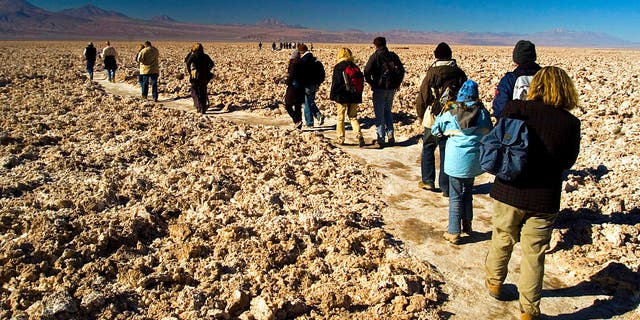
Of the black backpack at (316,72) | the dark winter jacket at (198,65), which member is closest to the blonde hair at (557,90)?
the black backpack at (316,72)

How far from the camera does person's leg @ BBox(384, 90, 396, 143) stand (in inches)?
326

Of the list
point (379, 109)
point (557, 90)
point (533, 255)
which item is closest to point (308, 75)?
point (379, 109)

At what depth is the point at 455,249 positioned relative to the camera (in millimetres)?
4910

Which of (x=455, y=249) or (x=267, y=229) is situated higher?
(x=267, y=229)

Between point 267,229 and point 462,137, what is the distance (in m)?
2.23

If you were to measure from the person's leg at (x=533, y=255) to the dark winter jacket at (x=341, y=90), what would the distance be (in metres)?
5.20

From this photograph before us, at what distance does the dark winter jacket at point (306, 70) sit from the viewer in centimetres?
955

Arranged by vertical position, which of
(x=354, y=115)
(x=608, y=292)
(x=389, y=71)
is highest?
(x=389, y=71)

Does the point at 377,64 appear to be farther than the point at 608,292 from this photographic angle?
Yes

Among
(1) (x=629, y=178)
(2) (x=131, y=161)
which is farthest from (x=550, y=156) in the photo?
(2) (x=131, y=161)

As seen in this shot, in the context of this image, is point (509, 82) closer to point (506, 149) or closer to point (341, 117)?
point (506, 149)

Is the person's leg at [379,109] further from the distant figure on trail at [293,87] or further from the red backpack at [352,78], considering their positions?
the distant figure on trail at [293,87]

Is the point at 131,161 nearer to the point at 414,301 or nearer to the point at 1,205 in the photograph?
the point at 1,205

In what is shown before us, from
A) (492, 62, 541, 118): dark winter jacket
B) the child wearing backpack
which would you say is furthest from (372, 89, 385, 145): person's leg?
the child wearing backpack
